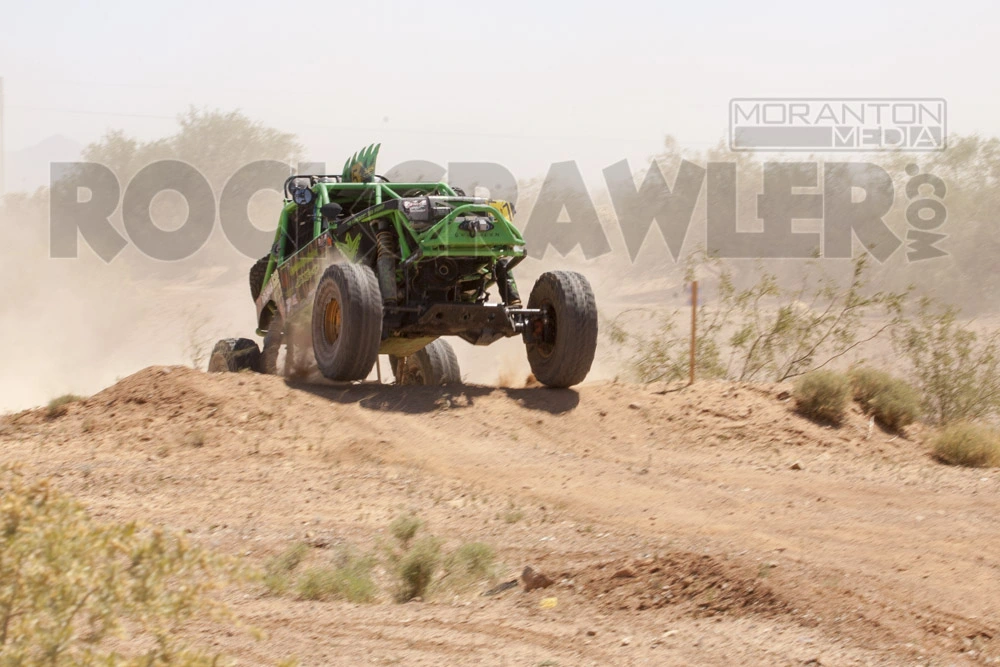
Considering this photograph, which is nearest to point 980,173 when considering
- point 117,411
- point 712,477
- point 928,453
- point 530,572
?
point 928,453

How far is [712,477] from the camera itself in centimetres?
A: 919

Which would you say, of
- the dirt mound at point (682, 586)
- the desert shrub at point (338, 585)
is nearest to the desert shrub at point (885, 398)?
the dirt mound at point (682, 586)

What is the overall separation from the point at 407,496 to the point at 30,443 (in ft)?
12.0

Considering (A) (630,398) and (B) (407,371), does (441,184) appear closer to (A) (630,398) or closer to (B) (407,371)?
(B) (407,371)

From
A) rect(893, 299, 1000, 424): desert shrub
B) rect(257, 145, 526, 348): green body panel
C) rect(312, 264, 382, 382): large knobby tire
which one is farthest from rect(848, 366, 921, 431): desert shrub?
rect(312, 264, 382, 382): large knobby tire

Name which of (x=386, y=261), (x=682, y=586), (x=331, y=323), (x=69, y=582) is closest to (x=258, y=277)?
(x=331, y=323)

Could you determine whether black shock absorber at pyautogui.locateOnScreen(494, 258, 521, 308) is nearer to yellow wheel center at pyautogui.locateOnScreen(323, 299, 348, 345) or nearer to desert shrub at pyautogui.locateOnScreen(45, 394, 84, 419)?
yellow wheel center at pyautogui.locateOnScreen(323, 299, 348, 345)

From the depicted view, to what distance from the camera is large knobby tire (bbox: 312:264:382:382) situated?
34.8 feet

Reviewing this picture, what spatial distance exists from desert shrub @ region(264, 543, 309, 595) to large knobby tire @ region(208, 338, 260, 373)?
21.6 ft

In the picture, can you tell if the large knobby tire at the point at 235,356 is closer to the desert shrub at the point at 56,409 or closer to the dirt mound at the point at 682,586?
the desert shrub at the point at 56,409

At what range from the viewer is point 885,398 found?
11469 mm

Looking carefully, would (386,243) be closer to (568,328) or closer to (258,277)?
(568,328)

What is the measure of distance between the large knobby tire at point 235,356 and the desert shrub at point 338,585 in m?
7.13

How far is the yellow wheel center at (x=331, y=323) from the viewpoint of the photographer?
37.2 feet
